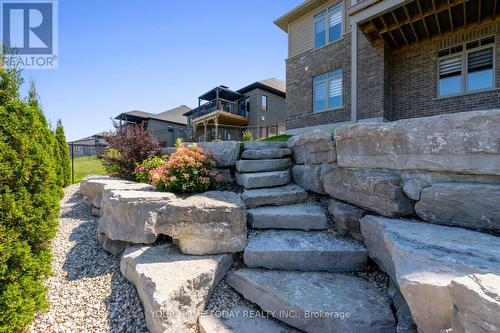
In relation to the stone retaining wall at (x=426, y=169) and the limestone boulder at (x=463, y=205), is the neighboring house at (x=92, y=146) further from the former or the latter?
the limestone boulder at (x=463, y=205)

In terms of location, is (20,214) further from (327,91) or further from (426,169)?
(327,91)

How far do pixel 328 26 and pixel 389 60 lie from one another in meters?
2.92

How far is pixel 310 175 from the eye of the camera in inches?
147

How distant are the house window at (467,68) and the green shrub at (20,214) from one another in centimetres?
917

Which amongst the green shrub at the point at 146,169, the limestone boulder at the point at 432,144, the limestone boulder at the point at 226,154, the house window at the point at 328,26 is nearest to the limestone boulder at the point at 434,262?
the limestone boulder at the point at 432,144

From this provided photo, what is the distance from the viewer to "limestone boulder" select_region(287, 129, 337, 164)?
342 centimetres

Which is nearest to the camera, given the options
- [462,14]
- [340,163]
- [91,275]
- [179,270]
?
[179,270]

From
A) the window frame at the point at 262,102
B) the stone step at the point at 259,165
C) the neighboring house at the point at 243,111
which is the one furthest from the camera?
the window frame at the point at 262,102

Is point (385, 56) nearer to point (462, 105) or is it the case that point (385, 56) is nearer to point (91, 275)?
point (462, 105)

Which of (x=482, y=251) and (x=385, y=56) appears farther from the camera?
(x=385, y=56)

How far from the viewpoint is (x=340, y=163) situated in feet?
10.3

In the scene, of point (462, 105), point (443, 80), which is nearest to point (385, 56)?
point (443, 80)

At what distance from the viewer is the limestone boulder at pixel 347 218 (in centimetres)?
285

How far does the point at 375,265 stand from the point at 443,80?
6915 millimetres
